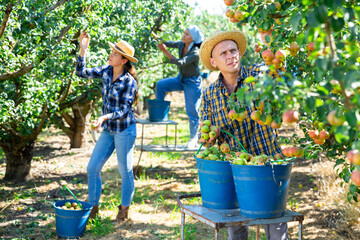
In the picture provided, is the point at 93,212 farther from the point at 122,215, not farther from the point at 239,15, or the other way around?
the point at 239,15

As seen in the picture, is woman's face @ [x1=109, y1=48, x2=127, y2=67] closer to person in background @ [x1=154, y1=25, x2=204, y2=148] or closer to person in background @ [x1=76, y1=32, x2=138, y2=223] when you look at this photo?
person in background @ [x1=76, y1=32, x2=138, y2=223]

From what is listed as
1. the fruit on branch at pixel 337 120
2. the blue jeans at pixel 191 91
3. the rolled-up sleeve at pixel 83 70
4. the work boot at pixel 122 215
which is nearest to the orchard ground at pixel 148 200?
the work boot at pixel 122 215

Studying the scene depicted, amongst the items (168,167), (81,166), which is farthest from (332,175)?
(81,166)

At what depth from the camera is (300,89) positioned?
1.15 meters

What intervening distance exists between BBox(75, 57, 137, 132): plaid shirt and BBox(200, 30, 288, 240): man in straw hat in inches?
44.6

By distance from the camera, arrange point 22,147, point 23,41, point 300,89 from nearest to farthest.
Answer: point 300,89 < point 23,41 < point 22,147

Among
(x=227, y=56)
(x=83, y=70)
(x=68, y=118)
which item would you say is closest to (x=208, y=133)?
(x=227, y=56)

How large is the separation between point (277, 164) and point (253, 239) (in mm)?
2161

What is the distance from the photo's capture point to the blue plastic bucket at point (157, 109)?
6.07m

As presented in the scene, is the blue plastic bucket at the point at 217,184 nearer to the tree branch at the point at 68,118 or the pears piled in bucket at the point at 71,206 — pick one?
the pears piled in bucket at the point at 71,206

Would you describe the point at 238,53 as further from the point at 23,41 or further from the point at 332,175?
the point at 332,175

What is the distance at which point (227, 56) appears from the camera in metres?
2.71

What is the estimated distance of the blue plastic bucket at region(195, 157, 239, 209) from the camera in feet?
7.26

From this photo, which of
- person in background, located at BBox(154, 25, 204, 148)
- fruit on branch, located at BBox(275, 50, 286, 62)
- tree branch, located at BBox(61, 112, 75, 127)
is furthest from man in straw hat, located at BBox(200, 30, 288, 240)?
tree branch, located at BBox(61, 112, 75, 127)
